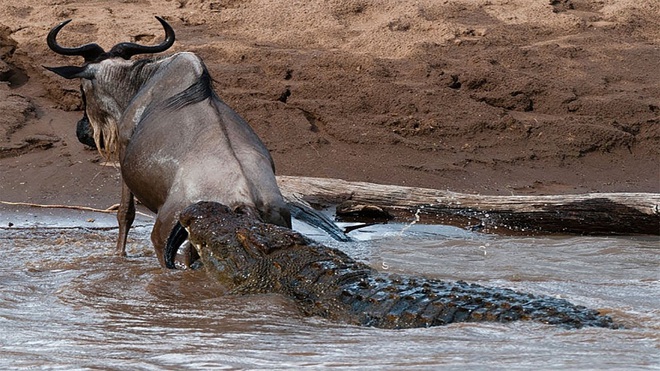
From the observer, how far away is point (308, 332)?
203 inches

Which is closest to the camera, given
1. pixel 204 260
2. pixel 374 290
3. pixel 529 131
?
pixel 374 290

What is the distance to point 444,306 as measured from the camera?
511 centimetres

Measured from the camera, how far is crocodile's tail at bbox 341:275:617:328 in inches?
197

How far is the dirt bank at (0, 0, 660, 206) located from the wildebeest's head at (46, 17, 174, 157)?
5.36 ft

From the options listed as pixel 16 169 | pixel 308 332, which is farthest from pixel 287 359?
pixel 16 169

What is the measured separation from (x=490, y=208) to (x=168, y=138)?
339 centimetres

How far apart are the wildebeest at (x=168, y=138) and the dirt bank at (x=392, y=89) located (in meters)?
1.89

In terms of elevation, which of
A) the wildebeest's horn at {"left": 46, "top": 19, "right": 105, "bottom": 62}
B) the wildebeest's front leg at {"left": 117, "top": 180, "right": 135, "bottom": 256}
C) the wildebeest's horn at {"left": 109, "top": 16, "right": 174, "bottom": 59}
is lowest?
the wildebeest's front leg at {"left": 117, "top": 180, "right": 135, "bottom": 256}

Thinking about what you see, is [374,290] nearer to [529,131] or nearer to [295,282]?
[295,282]

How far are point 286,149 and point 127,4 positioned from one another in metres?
Result: 3.49

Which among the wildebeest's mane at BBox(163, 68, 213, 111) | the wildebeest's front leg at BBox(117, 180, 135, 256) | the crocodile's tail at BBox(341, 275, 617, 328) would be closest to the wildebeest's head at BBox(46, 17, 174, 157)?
the wildebeest's front leg at BBox(117, 180, 135, 256)

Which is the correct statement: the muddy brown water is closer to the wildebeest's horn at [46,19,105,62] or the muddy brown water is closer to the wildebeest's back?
the wildebeest's back

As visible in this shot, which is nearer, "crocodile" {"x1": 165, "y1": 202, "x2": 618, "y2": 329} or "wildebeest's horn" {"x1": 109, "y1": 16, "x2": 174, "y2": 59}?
"crocodile" {"x1": 165, "y1": 202, "x2": 618, "y2": 329}

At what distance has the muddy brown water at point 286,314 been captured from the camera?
4.51 metres
